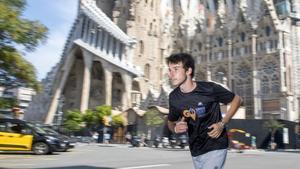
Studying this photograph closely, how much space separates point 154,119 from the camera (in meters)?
36.9

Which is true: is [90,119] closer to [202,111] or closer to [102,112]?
[102,112]

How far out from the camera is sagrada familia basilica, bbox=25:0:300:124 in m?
49.3

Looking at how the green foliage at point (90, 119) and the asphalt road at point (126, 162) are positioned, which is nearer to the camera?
the asphalt road at point (126, 162)

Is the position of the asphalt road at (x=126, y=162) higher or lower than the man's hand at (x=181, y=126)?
lower

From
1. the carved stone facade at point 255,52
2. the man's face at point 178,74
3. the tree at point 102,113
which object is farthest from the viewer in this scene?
the carved stone facade at point 255,52

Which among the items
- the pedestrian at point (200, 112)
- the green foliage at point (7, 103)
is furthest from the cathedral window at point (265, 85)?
the pedestrian at point (200, 112)

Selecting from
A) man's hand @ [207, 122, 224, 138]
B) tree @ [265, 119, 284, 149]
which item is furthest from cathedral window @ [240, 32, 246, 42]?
man's hand @ [207, 122, 224, 138]

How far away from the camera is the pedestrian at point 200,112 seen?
3184 millimetres

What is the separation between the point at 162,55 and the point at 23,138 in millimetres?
48631

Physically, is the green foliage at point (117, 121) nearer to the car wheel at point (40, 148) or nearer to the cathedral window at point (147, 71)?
the cathedral window at point (147, 71)

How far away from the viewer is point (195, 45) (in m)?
62.2

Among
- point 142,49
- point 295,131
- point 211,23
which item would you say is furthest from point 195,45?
point 295,131

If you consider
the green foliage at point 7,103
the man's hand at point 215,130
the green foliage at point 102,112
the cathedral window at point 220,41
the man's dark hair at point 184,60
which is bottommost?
the green foliage at point 102,112

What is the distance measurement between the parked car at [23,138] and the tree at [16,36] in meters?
4.21
